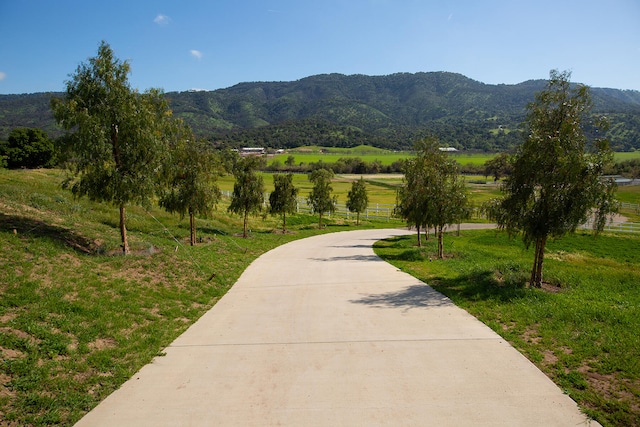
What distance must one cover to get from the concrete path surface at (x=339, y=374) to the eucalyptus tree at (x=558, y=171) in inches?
151

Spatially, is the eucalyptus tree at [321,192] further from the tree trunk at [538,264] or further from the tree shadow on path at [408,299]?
the tree trunk at [538,264]

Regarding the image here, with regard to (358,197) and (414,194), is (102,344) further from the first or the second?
(358,197)

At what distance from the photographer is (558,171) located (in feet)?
34.6

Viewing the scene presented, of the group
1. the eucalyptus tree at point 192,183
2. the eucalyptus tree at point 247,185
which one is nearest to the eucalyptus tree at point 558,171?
the eucalyptus tree at point 192,183

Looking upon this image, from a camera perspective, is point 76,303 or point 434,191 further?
point 434,191

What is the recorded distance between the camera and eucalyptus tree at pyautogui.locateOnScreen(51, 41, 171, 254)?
11555mm

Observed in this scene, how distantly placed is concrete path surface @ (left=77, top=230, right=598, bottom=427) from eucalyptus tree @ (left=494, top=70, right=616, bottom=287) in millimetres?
3834

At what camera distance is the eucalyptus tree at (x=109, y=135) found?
455 inches

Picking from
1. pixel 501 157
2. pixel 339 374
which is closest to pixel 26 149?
pixel 501 157

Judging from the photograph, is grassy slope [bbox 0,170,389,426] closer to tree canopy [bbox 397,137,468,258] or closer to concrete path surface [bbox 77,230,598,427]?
concrete path surface [bbox 77,230,598,427]

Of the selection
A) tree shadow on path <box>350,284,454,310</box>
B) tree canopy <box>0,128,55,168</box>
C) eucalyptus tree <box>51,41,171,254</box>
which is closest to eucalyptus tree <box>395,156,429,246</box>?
tree shadow on path <box>350,284,454,310</box>

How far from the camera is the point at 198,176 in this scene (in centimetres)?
1888

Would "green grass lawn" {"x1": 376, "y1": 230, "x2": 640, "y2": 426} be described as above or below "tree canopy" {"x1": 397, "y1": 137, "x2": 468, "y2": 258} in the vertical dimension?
below

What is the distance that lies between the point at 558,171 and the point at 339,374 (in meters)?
8.50
